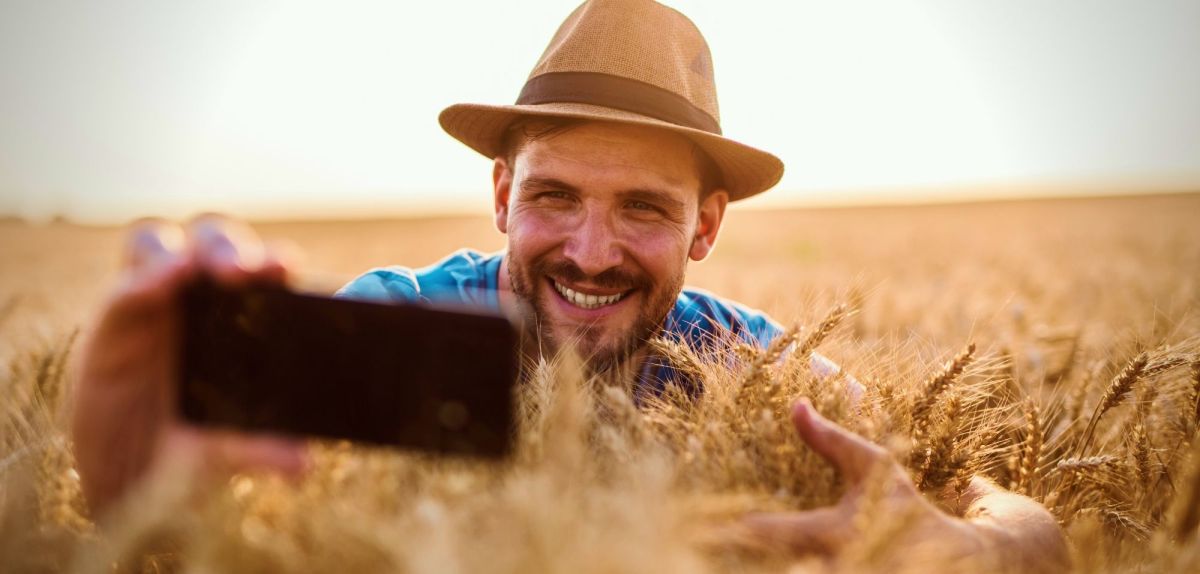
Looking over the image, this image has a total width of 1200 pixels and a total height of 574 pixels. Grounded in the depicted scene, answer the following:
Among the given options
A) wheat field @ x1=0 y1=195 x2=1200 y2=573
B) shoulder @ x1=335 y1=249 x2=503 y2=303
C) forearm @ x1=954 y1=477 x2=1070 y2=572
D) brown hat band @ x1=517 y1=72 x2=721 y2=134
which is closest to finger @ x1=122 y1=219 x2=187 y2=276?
wheat field @ x1=0 y1=195 x2=1200 y2=573

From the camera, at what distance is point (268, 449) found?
3.42ft

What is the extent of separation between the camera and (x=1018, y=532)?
4.46 feet

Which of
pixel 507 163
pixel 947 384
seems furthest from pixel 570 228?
pixel 947 384

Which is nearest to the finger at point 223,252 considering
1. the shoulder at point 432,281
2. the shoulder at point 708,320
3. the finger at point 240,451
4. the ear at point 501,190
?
the finger at point 240,451

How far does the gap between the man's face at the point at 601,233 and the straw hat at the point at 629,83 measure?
0.31ft

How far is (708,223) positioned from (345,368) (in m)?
1.95

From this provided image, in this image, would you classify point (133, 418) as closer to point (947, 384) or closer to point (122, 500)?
point (122, 500)

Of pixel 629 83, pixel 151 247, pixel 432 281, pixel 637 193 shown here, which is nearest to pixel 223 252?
pixel 151 247

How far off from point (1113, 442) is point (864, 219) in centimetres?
2729

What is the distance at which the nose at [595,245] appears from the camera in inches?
87.0

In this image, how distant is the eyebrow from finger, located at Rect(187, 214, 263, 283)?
1253mm

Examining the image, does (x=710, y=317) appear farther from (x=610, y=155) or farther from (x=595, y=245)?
(x=610, y=155)

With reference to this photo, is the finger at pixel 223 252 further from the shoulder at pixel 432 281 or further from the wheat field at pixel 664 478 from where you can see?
the shoulder at pixel 432 281

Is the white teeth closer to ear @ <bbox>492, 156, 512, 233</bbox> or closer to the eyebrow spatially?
the eyebrow
